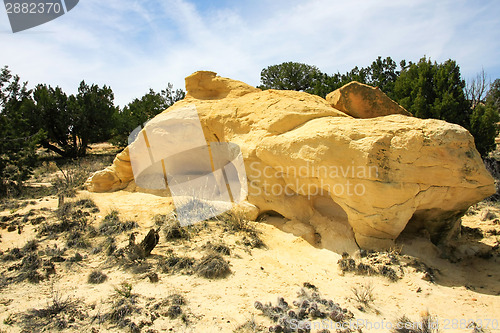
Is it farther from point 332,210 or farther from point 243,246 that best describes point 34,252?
point 332,210

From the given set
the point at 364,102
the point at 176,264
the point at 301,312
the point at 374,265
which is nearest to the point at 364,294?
the point at 374,265

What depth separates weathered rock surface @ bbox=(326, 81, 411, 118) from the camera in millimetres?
5949

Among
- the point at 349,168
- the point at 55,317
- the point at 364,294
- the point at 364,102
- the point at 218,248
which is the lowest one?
the point at 364,294

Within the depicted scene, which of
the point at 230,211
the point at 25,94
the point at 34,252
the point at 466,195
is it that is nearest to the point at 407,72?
the point at 466,195

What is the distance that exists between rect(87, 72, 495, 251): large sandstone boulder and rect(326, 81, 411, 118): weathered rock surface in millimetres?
29

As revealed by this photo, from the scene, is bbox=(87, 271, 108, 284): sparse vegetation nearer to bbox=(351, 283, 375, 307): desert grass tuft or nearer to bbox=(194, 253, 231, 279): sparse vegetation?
bbox=(194, 253, 231, 279): sparse vegetation

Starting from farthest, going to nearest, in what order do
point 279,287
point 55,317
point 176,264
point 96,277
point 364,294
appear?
1. point 176,264
2. point 96,277
3. point 279,287
4. point 364,294
5. point 55,317

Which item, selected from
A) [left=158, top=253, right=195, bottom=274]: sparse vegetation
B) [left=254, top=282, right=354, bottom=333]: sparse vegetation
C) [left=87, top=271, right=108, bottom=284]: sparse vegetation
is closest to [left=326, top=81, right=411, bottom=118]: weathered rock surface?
[left=254, top=282, right=354, bottom=333]: sparse vegetation

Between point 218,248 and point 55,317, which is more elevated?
point 218,248

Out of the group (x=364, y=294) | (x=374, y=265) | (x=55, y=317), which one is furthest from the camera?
(x=374, y=265)

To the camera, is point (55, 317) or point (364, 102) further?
point (364, 102)

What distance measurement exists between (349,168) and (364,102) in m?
1.92

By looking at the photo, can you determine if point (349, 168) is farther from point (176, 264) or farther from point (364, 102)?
point (176, 264)

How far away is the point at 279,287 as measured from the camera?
421 cm
